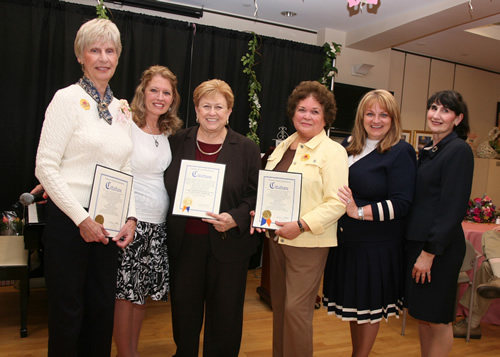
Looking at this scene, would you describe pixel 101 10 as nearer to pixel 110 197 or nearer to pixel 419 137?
pixel 110 197

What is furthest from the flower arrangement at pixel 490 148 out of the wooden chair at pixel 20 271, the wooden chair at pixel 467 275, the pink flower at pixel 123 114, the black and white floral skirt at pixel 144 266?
the wooden chair at pixel 20 271

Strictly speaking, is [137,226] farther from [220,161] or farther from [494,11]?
[494,11]

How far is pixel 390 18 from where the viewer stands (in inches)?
199

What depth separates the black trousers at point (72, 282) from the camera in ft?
6.07

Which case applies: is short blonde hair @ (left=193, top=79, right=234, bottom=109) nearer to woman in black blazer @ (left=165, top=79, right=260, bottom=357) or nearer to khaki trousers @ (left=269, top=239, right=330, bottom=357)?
woman in black blazer @ (left=165, top=79, right=260, bottom=357)

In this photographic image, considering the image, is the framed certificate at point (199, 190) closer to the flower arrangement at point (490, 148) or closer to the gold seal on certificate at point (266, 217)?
the gold seal on certificate at point (266, 217)

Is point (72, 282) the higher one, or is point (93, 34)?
point (93, 34)

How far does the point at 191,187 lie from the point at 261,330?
1746 millimetres

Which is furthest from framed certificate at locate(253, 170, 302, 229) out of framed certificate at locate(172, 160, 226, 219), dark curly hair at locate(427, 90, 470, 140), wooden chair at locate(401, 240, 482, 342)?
wooden chair at locate(401, 240, 482, 342)

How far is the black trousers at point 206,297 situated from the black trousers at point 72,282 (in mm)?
431

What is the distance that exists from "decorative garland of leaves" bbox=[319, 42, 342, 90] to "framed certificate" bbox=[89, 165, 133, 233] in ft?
13.2

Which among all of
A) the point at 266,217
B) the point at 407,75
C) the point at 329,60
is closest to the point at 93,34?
the point at 266,217

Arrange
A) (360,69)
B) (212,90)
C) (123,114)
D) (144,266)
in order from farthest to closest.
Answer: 1. (360,69)
2. (144,266)
3. (212,90)
4. (123,114)

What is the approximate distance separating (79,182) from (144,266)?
76 cm
